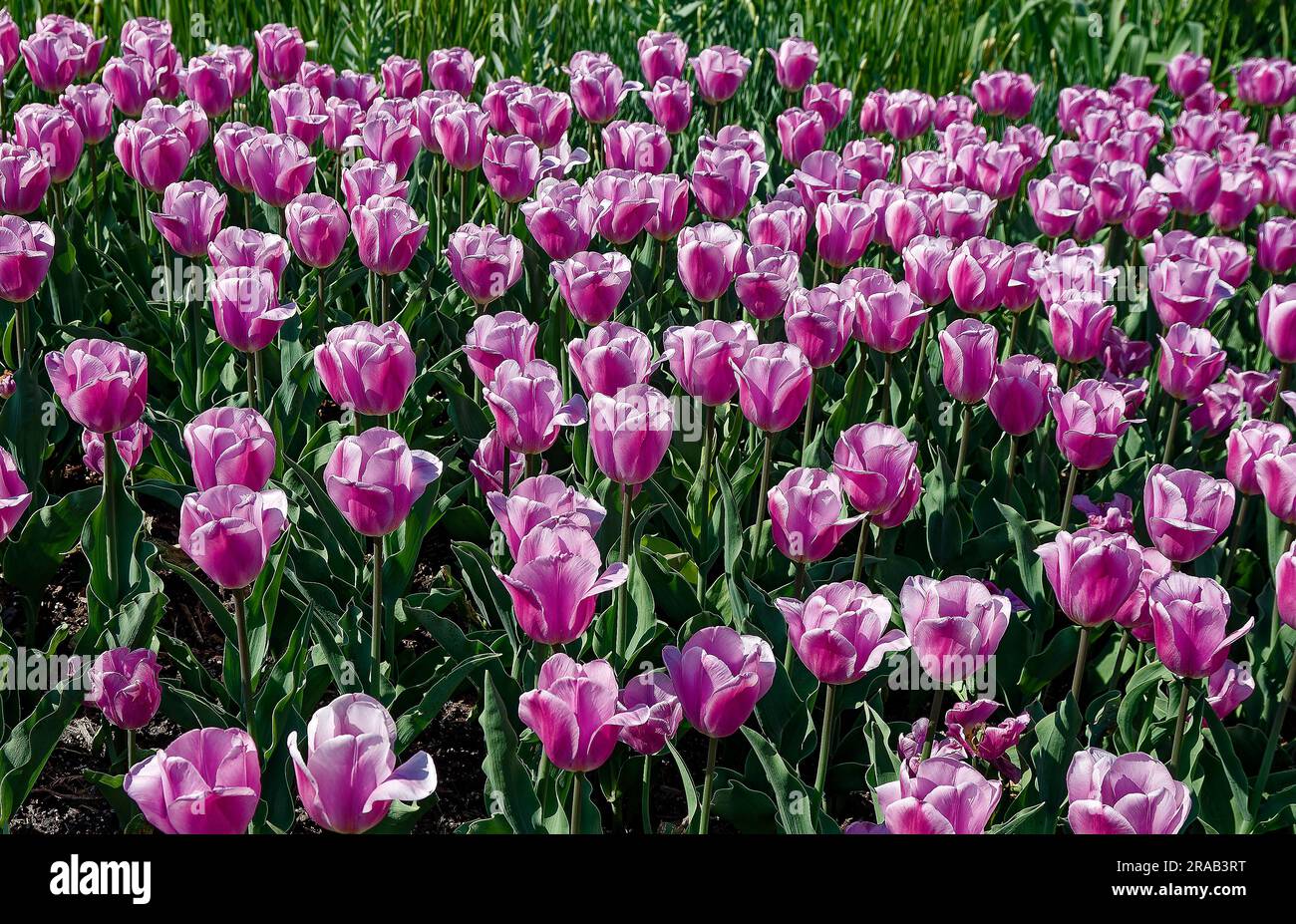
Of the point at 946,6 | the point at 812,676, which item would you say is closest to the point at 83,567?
the point at 812,676

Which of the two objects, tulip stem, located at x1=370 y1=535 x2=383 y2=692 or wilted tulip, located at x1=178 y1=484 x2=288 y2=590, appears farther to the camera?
tulip stem, located at x1=370 y1=535 x2=383 y2=692

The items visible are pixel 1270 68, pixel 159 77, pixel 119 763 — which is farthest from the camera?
pixel 1270 68

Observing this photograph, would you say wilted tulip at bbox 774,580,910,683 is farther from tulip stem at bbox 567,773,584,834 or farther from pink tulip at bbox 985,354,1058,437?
pink tulip at bbox 985,354,1058,437

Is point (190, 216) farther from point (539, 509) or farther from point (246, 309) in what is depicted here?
point (539, 509)

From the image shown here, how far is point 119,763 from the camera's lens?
7.29 ft

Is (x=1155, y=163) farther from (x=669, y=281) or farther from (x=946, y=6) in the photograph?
(x=669, y=281)

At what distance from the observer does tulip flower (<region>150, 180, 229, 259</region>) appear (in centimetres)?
288

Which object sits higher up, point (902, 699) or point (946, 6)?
point (946, 6)

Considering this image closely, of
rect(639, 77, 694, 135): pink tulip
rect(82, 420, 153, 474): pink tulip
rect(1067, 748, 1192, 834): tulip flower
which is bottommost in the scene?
rect(82, 420, 153, 474): pink tulip

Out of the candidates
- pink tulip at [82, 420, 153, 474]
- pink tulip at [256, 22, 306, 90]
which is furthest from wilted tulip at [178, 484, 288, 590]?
pink tulip at [256, 22, 306, 90]

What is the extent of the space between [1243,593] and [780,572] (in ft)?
3.24

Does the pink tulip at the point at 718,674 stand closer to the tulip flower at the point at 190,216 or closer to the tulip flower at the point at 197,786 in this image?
the tulip flower at the point at 197,786

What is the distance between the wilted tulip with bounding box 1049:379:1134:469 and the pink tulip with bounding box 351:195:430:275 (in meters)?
1.39
